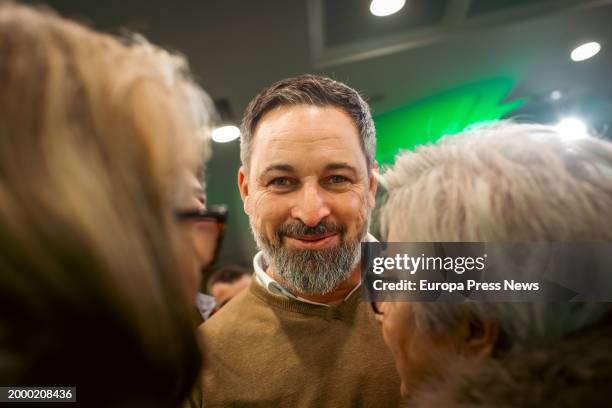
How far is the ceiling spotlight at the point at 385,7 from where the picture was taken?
0.99m

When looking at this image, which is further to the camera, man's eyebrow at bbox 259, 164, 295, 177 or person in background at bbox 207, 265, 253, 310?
person in background at bbox 207, 265, 253, 310

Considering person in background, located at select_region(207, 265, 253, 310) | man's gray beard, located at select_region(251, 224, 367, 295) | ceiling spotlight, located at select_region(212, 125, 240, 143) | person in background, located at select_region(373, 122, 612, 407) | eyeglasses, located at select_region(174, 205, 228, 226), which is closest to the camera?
person in background, located at select_region(373, 122, 612, 407)

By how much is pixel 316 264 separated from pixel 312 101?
1.30 ft

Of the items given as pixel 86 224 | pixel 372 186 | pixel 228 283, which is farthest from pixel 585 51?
pixel 228 283

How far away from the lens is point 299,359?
843 mm

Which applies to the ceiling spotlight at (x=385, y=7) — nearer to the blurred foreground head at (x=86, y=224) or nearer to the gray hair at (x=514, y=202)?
the gray hair at (x=514, y=202)

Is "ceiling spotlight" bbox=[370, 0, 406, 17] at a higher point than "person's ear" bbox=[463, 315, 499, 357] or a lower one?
higher

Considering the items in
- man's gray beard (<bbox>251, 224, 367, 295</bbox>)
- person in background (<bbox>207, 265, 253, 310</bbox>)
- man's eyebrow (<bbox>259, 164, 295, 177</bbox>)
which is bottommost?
person in background (<bbox>207, 265, 253, 310</bbox>)

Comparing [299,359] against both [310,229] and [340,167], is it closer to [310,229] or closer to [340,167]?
[310,229]

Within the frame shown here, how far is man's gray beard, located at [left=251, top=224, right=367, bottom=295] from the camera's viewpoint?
0.89 m

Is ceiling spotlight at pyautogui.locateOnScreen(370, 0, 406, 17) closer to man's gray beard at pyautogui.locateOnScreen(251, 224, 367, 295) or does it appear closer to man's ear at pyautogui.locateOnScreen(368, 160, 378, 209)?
man's ear at pyautogui.locateOnScreen(368, 160, 378, 209)

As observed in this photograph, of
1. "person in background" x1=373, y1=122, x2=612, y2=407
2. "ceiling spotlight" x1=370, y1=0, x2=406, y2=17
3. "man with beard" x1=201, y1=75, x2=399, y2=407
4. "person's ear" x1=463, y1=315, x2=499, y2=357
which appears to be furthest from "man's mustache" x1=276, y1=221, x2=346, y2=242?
"ceiling spotlight" x1=370, y1=0, x2=406, y2=17

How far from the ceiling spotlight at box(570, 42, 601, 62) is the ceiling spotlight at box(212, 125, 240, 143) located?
93 centimetres

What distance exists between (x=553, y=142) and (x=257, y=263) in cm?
72
